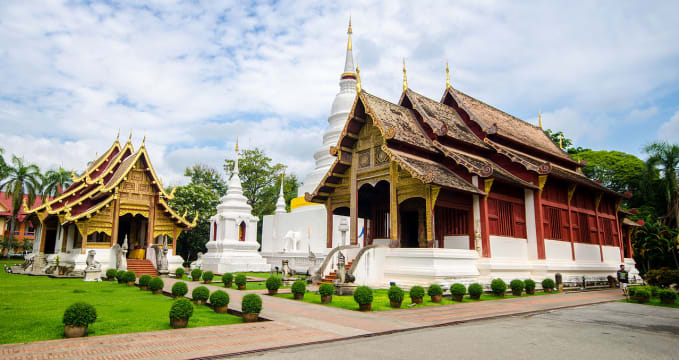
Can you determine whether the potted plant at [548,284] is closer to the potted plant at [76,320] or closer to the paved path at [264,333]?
the paved path at [264,333]

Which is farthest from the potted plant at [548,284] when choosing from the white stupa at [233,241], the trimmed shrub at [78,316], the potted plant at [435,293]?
the white stupa at [233,241]

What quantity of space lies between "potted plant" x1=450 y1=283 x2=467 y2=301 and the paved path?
0.83m

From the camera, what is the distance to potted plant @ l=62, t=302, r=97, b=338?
20.6 feet

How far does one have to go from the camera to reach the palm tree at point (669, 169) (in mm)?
27109

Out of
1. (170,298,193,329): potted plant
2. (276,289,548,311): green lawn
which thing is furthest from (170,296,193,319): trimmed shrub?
(276,289,548,311): green lawn

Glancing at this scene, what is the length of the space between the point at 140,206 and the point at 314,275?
11.9m

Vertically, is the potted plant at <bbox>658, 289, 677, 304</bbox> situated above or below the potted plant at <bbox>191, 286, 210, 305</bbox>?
below

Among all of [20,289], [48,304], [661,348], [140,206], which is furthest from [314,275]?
[140,206]

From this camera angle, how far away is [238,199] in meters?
25.3

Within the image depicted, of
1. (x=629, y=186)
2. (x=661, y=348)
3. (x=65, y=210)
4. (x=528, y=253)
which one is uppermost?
(x=629, y=186)

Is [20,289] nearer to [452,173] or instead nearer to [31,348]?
[31,348]

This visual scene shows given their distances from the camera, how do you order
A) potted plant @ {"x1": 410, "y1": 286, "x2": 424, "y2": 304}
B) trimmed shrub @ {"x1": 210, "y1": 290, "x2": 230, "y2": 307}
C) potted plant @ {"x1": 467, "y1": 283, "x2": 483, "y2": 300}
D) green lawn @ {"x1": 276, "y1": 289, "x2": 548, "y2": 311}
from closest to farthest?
trimmed shrub @ {"x1": 210, "y1": 290, "x2": 230, "y2": 307} → green lawn @ {"x1": 276, "y1": 289, "x2": 548, "y2": 311} → potted plant @ {"x1": 410, "y1": 286, "x2": 424, "y2": 304} → potted plant @ {"x1": 467, "y1": 283, "x2": 483, "y2": 300}

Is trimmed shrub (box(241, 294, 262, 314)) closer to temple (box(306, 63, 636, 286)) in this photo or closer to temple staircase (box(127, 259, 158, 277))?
temple (box(306, 63, 636, 286))

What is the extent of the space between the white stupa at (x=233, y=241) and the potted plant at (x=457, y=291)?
1392 centimetres
